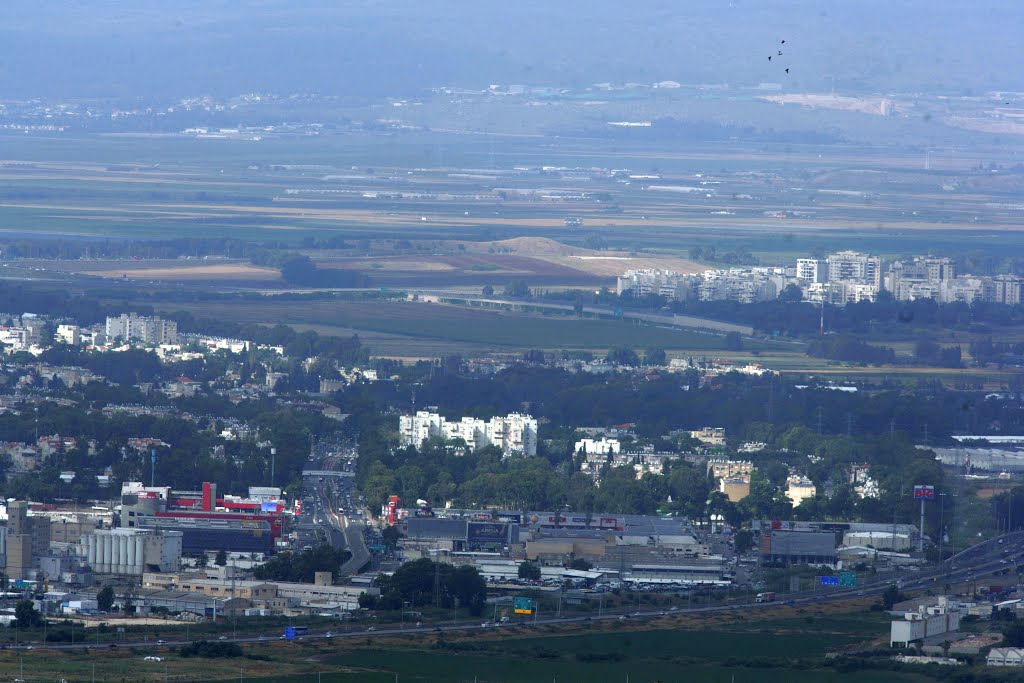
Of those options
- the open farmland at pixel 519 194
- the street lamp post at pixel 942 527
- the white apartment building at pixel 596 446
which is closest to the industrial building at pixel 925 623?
the street lamp post at pixel 942 527

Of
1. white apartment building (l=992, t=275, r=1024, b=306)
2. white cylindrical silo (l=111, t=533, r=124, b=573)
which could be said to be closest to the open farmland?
white apartment building (l=992, t=275, r=1024, b=306)

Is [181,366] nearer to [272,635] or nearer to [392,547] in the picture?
[392,547]

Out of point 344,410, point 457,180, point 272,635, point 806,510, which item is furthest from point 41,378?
point 457,180

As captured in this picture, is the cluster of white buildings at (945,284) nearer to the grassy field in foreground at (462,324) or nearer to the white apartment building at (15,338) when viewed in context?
the grassy field in foreground at (462,324)

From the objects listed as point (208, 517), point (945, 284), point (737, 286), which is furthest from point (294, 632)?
point (945, 284)

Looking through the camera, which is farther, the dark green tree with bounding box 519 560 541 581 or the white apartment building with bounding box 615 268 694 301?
the white apartment building with bounding box 615 268 694 301

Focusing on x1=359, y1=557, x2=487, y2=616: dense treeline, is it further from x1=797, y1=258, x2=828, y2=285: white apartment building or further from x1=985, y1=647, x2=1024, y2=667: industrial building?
x1=797, y1=258, x2=828, y2=285: white apartment building
